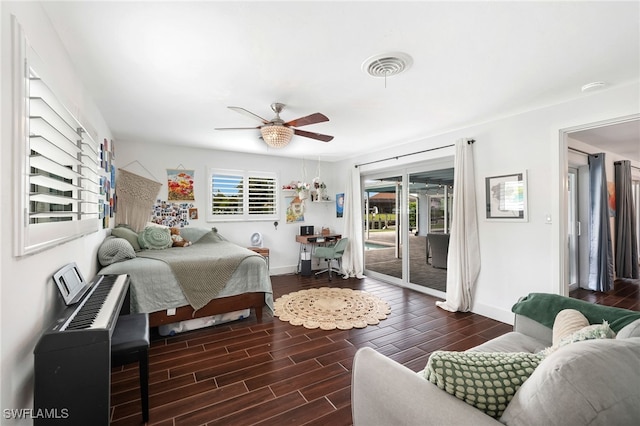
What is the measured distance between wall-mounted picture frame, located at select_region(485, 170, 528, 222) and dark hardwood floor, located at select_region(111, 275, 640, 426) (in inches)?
49.6

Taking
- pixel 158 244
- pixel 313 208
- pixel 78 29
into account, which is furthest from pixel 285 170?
pixel 78 29

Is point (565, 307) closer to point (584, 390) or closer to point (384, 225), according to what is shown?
point (584, 390)

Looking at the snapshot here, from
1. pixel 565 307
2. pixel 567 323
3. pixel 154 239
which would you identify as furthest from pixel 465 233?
pixel 154 239

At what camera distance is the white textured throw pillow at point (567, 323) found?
1.52 meters

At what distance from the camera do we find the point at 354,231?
5465mm

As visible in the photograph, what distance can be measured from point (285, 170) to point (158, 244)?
2785 millimetres

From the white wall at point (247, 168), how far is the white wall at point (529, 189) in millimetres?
3115

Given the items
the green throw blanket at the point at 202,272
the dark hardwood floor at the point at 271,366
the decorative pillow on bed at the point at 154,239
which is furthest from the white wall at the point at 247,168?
the dark hardwood floor at the point at 271,366

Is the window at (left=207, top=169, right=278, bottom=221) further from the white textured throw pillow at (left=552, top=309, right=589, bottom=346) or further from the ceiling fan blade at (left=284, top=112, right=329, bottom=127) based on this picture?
the white textured throw pillow at (left=552, top=309, right=589, bottom=346)

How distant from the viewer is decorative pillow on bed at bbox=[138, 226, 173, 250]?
3721mm

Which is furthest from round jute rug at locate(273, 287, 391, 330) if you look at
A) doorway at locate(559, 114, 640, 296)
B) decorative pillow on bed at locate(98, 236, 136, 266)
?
doorway at locate(559, 114, 640, 296)

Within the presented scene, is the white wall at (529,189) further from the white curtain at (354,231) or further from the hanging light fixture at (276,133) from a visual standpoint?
the hanging light fixture at (276,133)

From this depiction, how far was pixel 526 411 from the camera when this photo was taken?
2.74 ft

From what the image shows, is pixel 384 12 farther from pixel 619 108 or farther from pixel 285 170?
pixel 285 170
